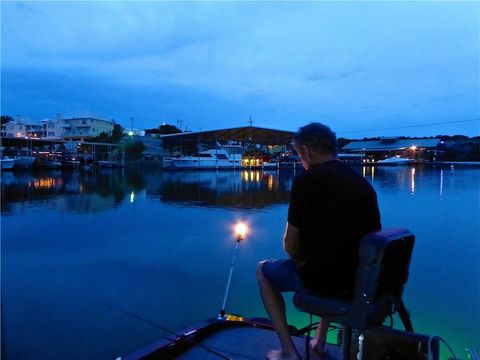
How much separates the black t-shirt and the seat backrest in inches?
5.3

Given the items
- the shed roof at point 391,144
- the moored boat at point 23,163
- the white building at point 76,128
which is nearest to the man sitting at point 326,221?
the moored boat at point 23,163

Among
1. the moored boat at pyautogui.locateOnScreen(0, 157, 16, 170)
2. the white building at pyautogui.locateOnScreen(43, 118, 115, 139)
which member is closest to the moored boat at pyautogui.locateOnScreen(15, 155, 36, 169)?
the moored boat at pyautogui.locateOnScreen(0, 157, 16, 170)

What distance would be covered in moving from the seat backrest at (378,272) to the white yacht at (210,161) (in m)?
51.8

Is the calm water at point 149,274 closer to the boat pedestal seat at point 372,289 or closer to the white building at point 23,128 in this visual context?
the boat pedestal seat at point 372,289

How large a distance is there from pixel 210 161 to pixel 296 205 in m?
54.5

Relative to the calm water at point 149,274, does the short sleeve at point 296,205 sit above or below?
above

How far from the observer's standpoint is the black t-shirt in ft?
7.34

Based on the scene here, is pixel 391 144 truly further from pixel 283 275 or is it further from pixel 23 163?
pixel 283 275

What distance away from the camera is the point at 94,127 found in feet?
274

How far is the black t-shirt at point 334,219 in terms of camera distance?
224 cm

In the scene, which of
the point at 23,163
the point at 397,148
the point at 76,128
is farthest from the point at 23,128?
the point at 397,148

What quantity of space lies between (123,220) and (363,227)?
446 inches

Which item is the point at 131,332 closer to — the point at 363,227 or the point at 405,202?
the point at 363,227

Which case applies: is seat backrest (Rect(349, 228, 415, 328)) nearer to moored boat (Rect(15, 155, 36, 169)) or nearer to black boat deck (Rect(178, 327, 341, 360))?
black boat deck (Rect(178, 327, 341, 360))
